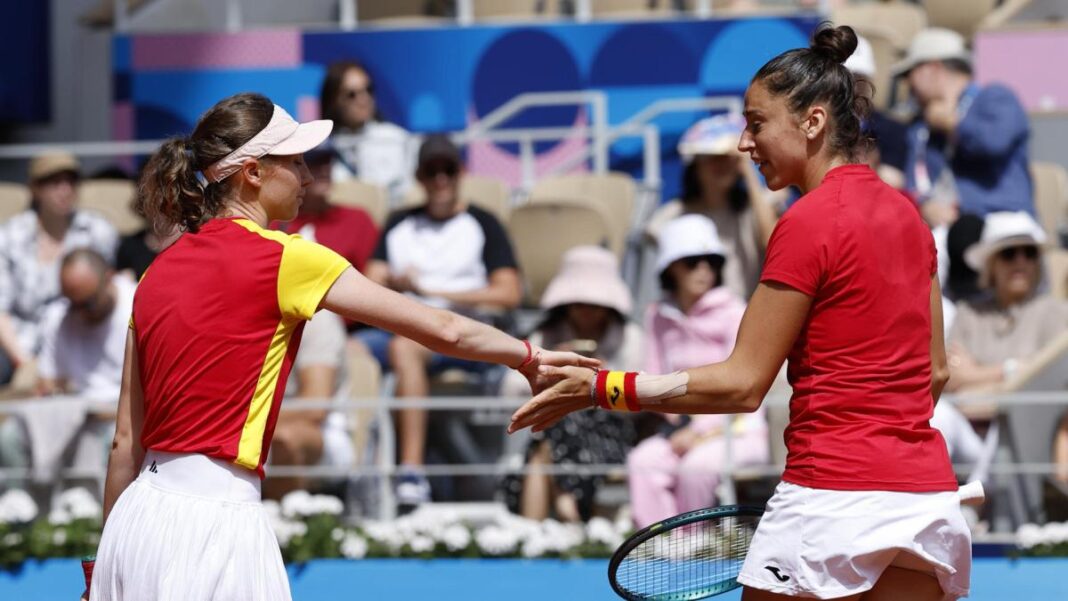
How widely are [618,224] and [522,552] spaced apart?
257 centimetres

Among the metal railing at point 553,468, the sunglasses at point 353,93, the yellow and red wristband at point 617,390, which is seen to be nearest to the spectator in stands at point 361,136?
the sunglasses at point 353,93

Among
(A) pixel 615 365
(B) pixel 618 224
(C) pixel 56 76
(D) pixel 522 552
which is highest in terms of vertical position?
(C) pixel 56 76

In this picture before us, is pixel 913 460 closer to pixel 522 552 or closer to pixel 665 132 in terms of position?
pixel 522 552

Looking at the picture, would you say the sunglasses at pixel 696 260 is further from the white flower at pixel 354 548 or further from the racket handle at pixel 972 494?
the racket handle at pixel 972 494

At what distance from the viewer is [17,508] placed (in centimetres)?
660

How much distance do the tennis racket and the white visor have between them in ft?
3.67

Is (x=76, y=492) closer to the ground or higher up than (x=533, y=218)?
closer to the ground

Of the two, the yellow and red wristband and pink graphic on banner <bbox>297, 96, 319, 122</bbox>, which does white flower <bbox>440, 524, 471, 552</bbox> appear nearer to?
the yellow and red wristband

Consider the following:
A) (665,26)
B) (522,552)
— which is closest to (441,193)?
(522,552)

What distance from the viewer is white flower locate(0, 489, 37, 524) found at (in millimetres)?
6566

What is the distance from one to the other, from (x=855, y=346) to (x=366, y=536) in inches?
143

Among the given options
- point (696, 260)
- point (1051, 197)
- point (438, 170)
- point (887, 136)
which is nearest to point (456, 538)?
point (696, 260)

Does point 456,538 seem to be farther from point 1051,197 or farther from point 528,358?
point 1051,197

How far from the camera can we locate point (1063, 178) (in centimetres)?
868
